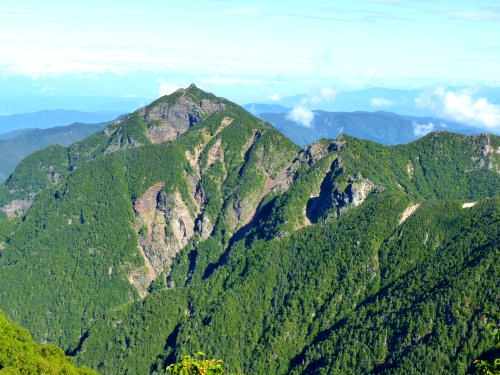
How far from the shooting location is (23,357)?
9169cm

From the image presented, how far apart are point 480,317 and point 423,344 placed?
1801 cm

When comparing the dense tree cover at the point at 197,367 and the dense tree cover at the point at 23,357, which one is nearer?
the dense tree cover at the point at 197,367

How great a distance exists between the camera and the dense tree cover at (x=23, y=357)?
88.1 m

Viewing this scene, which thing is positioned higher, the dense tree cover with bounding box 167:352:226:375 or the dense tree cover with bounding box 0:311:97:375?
the dense tree cover with bounding box 167:352:226:375

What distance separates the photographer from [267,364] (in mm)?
197125

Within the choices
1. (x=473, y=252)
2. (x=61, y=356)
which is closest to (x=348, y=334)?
(x=473, y=252)

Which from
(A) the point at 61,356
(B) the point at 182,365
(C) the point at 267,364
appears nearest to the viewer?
(B) the point at 182,365

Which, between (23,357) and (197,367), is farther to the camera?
(23,357)

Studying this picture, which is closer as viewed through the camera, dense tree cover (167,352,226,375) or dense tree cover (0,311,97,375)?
dense tree cover (167,352,226,375)

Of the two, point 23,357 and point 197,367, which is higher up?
point 197,367

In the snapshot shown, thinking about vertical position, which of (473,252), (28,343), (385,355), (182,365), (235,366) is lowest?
(235,366)

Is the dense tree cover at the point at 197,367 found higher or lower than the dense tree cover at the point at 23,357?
higher

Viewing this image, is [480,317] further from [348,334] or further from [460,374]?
[348,334]

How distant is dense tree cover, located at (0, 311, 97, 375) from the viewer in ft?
A: 289
